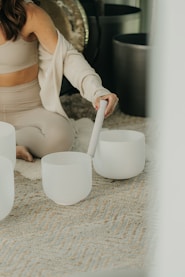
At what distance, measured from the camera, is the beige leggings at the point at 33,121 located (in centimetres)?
158

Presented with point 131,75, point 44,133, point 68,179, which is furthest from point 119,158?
point 131,75

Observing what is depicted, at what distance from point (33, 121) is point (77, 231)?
58 cm

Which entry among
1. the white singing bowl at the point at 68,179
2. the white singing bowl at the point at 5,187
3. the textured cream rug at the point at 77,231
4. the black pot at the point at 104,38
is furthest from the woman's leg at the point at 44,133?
the black pot at the point at 104,38

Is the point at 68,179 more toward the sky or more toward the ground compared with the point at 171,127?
more toward the ground

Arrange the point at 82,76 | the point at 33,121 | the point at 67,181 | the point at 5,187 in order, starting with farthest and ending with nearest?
the point at 33,121 → the point at 82,76 → the point at 67,181 → the point at 5,187

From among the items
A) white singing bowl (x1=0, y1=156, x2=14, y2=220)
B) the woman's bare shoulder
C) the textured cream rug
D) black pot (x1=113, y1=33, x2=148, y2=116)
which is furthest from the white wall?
black pot (x1=113, y1=33, x2=148, y2=116)

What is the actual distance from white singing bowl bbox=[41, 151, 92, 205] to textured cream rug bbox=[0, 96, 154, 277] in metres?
0.03

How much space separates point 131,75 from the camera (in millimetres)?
2062

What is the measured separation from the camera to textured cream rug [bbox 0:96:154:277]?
1.00m

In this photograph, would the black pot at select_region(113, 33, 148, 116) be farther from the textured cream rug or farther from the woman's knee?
the textured cream rug

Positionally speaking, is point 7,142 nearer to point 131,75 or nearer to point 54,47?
point 54,47

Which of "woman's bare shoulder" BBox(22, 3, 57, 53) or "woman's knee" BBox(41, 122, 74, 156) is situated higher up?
"woman's bare shoulder" BBox(22, 3, 57, 53)

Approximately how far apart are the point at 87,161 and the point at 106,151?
12 centimetres

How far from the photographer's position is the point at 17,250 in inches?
41.8
